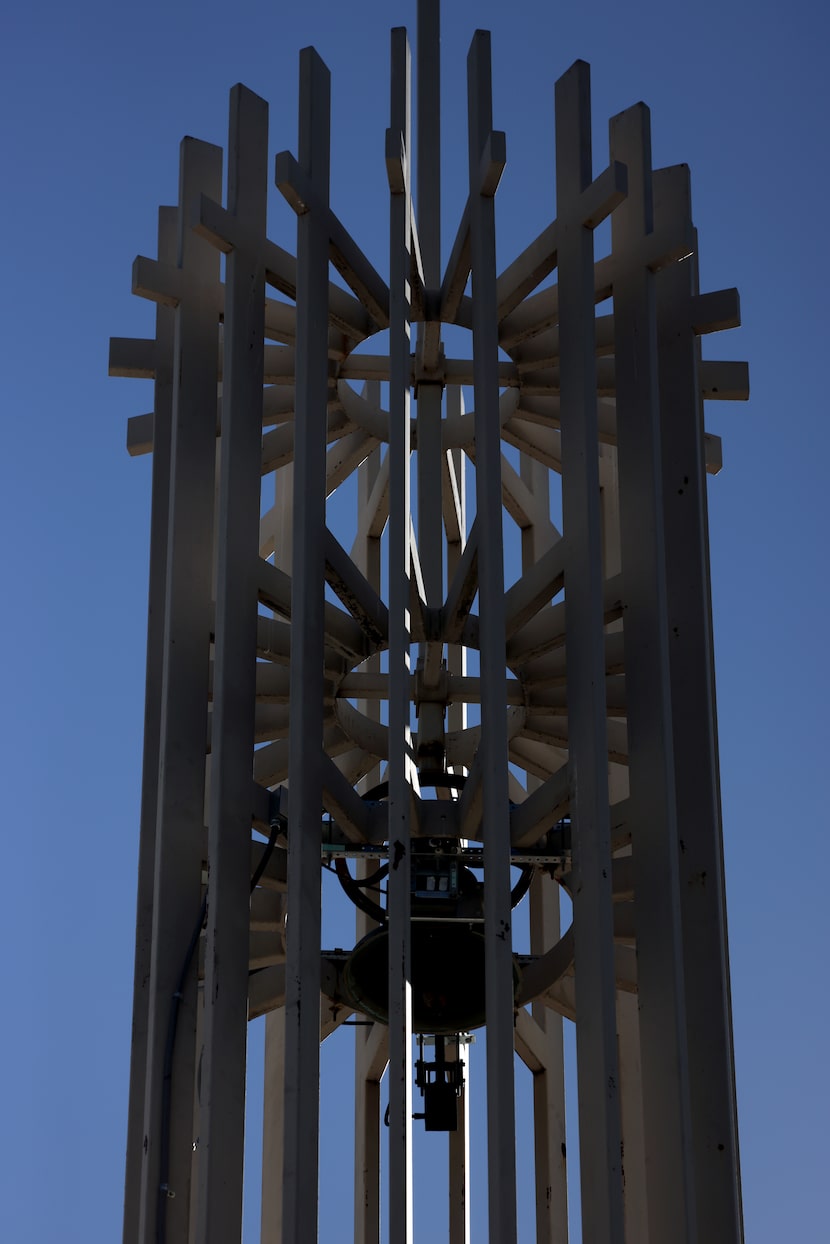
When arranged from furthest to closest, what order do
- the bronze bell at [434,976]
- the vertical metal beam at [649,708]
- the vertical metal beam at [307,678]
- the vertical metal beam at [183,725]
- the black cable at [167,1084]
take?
the bronze bell at [434,976]
the vertical metal beam at [183,725]
the black cable at [167,1084]
the vertical metal beam at [649,708]
the vertical metal beam at [307,678]

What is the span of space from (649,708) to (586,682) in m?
0.55

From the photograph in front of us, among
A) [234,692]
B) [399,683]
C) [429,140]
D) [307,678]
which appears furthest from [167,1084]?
[429,140]

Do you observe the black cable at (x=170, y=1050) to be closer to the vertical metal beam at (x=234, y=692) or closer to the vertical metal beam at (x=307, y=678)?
the vertical metal beam at (x=234, y=692)

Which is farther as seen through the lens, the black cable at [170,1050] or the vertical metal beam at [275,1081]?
the vertical metal beam at [275,1081]

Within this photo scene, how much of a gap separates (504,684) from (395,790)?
78cm

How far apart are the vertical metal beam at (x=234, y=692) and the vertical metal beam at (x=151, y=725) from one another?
0.88m

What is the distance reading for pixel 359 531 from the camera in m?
15.6

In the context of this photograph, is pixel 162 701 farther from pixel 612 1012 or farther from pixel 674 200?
pixel 674 200

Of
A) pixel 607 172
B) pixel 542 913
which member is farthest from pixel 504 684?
pixel 542 913

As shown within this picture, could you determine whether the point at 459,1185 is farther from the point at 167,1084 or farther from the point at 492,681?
the point at 492,681

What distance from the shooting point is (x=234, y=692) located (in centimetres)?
1019

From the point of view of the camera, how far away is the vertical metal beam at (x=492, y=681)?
9047 millimetres

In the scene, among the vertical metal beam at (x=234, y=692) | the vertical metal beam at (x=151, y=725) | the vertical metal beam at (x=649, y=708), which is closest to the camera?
the vertical metal beam at (x=234, y=692)

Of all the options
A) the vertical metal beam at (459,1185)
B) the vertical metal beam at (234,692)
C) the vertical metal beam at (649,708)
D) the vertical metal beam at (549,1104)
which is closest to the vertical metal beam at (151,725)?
the vertical metal beam at (234,692)
